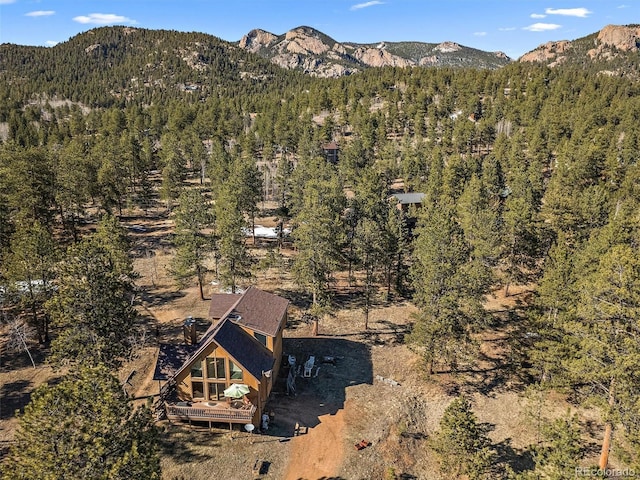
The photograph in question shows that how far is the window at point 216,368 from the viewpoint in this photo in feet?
91.2

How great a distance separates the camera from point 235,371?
92.4ft

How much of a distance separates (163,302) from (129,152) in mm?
47603

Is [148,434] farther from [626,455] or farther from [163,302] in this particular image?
[163,302]

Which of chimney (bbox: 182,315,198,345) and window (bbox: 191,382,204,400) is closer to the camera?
window (bbox: 191,382,204,400)

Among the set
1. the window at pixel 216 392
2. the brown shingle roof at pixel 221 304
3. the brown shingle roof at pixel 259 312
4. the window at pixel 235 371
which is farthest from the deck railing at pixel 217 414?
the brown shingle roof at pixel 221 304

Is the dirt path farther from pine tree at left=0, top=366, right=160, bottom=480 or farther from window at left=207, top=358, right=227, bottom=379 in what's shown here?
pine tree at left=0, top=366, right=160, bottom=480

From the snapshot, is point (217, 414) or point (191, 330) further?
point (191, 330)

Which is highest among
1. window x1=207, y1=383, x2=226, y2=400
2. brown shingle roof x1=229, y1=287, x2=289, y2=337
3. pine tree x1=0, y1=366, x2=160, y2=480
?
pine tree x1=0, y1=366, x2=160, y2=480

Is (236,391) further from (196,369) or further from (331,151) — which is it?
(331,151)

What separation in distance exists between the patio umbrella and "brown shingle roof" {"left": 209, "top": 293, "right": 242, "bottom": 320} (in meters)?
7.51

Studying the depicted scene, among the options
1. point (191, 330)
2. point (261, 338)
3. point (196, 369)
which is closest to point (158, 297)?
point (191, 330)

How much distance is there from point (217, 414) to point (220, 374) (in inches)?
97.4

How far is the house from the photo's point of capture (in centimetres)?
2741

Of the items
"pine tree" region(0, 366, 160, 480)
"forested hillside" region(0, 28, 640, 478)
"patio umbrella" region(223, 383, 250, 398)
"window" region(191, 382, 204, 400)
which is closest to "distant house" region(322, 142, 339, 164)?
"forested hillside" region(0, 28, 640, 478)
